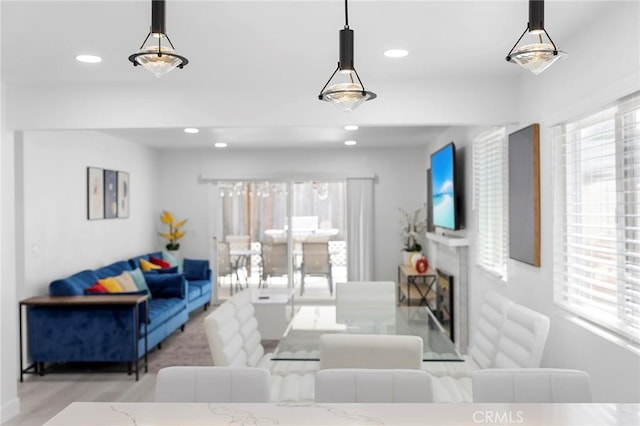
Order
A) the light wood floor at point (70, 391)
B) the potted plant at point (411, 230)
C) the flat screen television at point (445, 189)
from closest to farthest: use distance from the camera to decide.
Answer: the light wood floor at point (70, 391) → the flat screen television at point (445, 189) → the potted plant at point (411, 230)

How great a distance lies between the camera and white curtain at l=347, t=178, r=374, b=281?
845 cm

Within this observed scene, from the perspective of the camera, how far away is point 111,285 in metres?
5.57

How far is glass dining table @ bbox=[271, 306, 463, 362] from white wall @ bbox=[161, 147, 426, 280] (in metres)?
4.33

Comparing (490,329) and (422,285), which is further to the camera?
(422,285)

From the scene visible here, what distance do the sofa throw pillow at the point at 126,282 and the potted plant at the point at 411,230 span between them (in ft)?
11.3

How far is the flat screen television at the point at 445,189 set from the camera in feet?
17.6

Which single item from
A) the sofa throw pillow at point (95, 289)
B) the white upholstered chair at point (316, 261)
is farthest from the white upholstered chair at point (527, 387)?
the white upholstered chair at point (316, 261)

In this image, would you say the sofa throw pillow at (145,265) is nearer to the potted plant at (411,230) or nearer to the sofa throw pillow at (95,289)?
the sofa throw pillow at (95,289)

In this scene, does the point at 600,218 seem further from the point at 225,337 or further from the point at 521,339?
the point at 225,337

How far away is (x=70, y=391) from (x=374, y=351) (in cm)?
304

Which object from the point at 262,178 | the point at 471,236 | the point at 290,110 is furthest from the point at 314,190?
the point at 290,110

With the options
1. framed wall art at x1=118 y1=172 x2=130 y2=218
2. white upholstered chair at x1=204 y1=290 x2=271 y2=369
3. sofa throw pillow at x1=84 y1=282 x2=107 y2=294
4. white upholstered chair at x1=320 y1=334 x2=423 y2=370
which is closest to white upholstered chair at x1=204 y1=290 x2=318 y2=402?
white upholstered chair at x1=204 y1=290 x2=271 y2=369

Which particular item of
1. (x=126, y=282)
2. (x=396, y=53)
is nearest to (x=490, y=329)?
(x=396, y=53)

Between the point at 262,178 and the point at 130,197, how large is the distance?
1.95 metres
